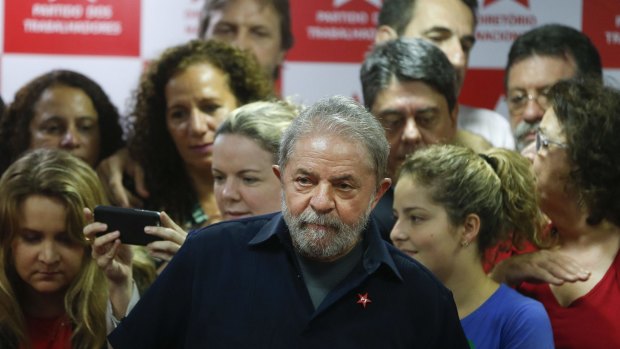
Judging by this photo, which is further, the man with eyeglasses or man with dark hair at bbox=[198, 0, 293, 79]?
man with dark hair at bbox=[198, 0, 293, 79]

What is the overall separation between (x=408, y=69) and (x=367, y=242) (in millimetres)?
1269

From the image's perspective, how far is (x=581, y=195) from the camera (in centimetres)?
300

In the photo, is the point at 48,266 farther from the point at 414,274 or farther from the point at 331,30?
the point at 331,30

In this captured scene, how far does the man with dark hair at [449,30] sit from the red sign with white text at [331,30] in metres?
0.19

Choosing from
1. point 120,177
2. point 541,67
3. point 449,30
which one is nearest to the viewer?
point 120,177

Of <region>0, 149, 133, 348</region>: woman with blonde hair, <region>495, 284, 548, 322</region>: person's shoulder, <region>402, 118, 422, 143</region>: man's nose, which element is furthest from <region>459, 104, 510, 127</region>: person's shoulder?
<region>0, 149, 133, 348</region>: woman with blonde hair

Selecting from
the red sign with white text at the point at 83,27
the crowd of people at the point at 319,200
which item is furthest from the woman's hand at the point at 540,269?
the red sign with white text at the point at 83,27

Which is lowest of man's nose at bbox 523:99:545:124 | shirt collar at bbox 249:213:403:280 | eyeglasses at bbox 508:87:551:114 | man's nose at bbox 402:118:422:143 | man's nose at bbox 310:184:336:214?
shirt collar at bbox 249:213:403:280

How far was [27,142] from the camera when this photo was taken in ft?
12.8

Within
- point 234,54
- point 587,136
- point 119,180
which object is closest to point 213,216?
point 119,180

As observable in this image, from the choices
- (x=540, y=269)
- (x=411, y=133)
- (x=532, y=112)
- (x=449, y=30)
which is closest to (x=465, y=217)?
(x=540, y=269)

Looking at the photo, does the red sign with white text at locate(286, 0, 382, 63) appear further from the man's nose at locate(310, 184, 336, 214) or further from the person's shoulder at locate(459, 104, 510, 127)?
the man's nose at locate(310, 184, 336, 214)

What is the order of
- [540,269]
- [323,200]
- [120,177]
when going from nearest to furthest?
[323,200] < [540,269] < [120,177]

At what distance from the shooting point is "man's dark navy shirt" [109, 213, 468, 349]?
2213 mm
